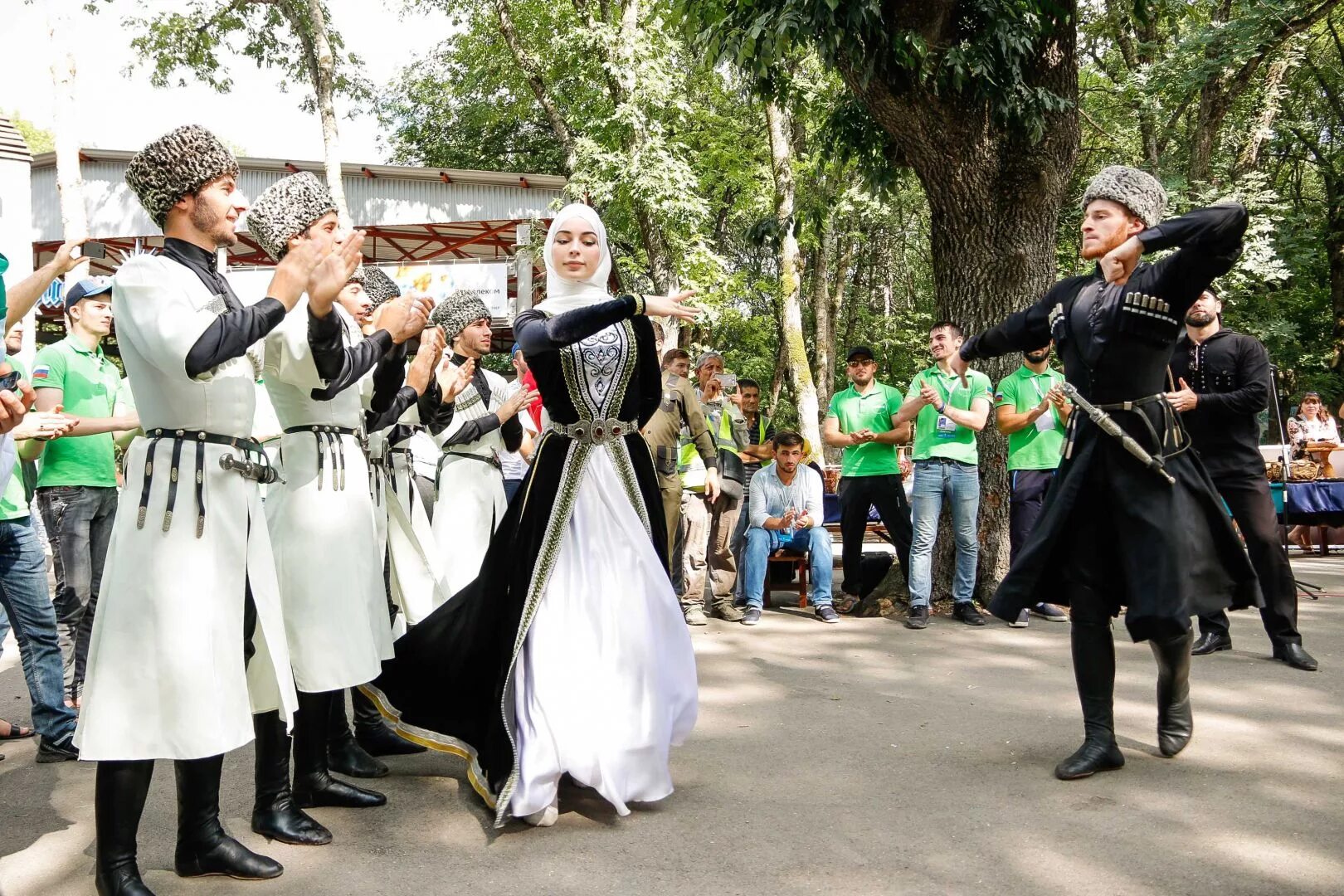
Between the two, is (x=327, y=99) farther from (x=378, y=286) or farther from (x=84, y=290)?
(x=378, y=286)

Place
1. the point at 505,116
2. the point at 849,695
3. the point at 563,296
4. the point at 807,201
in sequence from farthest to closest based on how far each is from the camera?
the point at 505,116
the point at 807,201
the point at 849,695
the point at 563,296

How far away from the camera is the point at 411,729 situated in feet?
15.0

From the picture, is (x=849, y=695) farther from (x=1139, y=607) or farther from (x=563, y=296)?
(x=563, y=296)

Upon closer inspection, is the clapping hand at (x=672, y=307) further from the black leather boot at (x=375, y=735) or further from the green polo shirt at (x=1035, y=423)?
the green polo shirt at (x=1035, y=423)

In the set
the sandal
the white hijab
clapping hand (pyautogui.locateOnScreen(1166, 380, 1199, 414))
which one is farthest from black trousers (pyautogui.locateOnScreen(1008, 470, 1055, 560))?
the sandal

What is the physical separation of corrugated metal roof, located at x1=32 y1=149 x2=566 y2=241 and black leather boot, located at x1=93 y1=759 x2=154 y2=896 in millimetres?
25262

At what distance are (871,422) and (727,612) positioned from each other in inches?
77.5

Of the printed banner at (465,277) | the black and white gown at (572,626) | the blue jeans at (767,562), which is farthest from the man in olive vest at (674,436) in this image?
the printed banner at (465,277)

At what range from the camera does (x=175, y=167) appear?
11.3ft

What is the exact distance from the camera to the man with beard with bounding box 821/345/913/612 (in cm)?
923

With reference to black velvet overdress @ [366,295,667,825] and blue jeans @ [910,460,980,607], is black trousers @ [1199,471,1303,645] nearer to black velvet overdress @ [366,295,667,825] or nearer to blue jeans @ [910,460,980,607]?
blue jeans @ [910,460,980,607]

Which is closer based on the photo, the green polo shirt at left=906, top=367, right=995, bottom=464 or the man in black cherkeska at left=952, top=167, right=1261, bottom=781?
the man in black cherkeska at left=952, top=167, right=1261, bottom=781

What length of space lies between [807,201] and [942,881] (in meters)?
8.84

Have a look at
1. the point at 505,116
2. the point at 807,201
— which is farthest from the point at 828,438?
the point at 505,116
